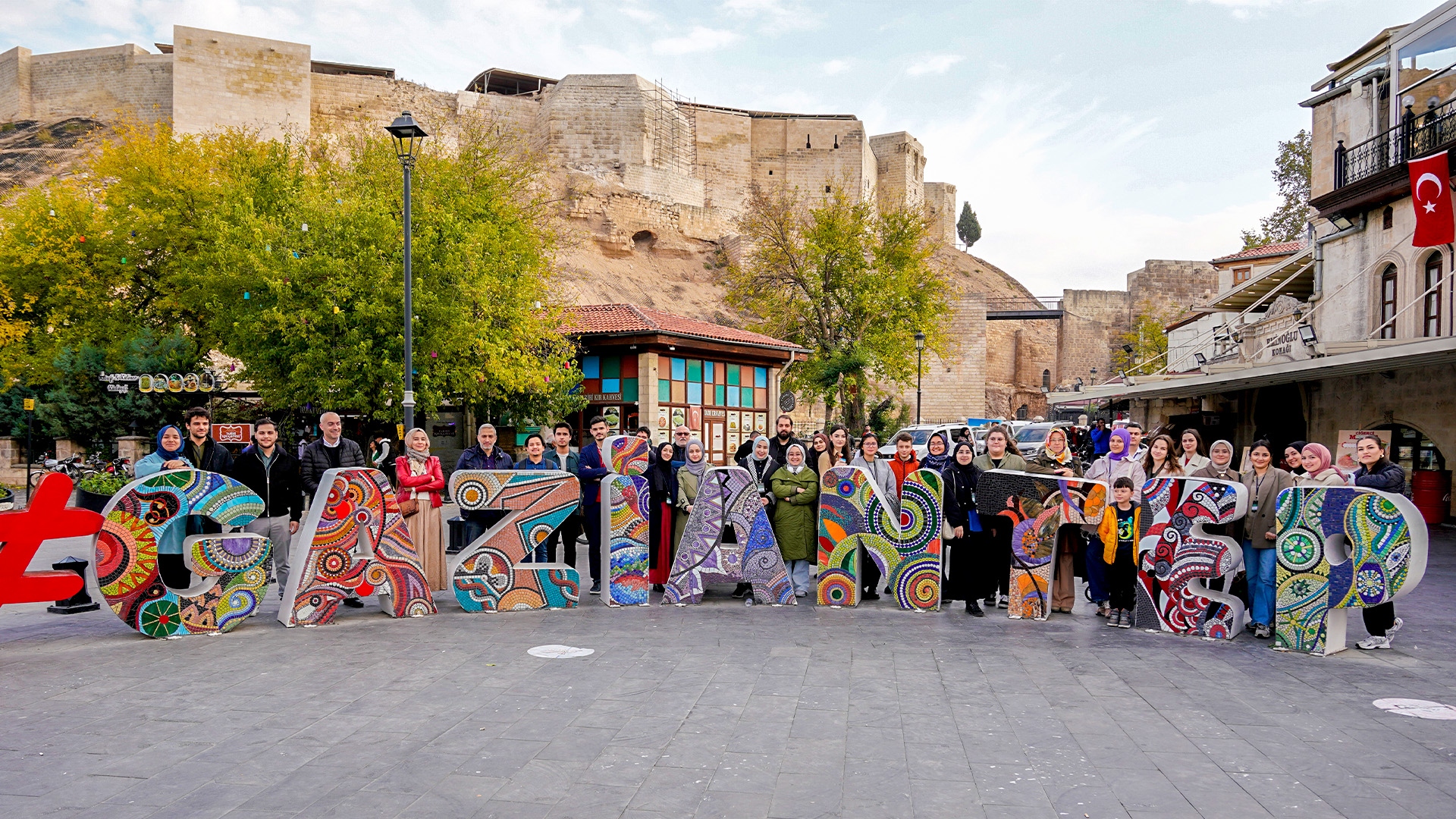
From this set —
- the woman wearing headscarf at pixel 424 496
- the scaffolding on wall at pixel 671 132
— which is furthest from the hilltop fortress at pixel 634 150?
the woman wearing headscarf at pixel 424 496

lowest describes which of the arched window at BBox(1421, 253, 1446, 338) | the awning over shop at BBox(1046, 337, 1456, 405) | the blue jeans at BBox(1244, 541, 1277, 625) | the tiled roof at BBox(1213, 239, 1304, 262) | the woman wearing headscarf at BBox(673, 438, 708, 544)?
the blue jeans at BBox(1244, 541, 1277, 625)

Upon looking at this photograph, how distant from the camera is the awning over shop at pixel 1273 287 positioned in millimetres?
23719

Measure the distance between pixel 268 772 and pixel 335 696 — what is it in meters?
1.29

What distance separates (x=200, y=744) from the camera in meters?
4.69

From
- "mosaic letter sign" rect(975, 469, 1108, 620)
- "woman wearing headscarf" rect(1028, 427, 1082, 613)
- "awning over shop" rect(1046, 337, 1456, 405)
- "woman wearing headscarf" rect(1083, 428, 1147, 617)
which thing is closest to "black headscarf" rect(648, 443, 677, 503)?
"mosaic letter sign" rect(975, 469, 1108, 620)

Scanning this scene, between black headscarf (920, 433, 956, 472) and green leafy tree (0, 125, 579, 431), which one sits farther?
green leafy tree (0, 125, 579, 431)

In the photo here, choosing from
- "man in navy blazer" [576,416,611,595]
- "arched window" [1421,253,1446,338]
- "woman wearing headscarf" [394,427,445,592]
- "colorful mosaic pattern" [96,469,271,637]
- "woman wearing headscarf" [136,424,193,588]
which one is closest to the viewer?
"colorful mosaic pattern" [96,469,271,637]

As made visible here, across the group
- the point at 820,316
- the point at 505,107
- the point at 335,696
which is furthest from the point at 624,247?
the point at 335,696

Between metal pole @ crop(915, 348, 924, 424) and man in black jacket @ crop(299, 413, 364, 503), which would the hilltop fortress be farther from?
man in black jacket @ crop(299, 413, 364, 503)

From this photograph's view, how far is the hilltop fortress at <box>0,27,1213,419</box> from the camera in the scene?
49.4 meters

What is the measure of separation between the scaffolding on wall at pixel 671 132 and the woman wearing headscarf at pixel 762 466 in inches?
2124

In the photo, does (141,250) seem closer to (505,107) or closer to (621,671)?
(621,671)

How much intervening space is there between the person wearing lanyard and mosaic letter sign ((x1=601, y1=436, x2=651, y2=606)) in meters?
5.43

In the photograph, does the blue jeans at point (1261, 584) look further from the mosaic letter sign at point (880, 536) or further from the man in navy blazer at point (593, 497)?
the man in navy blazer at point (593, 497)
